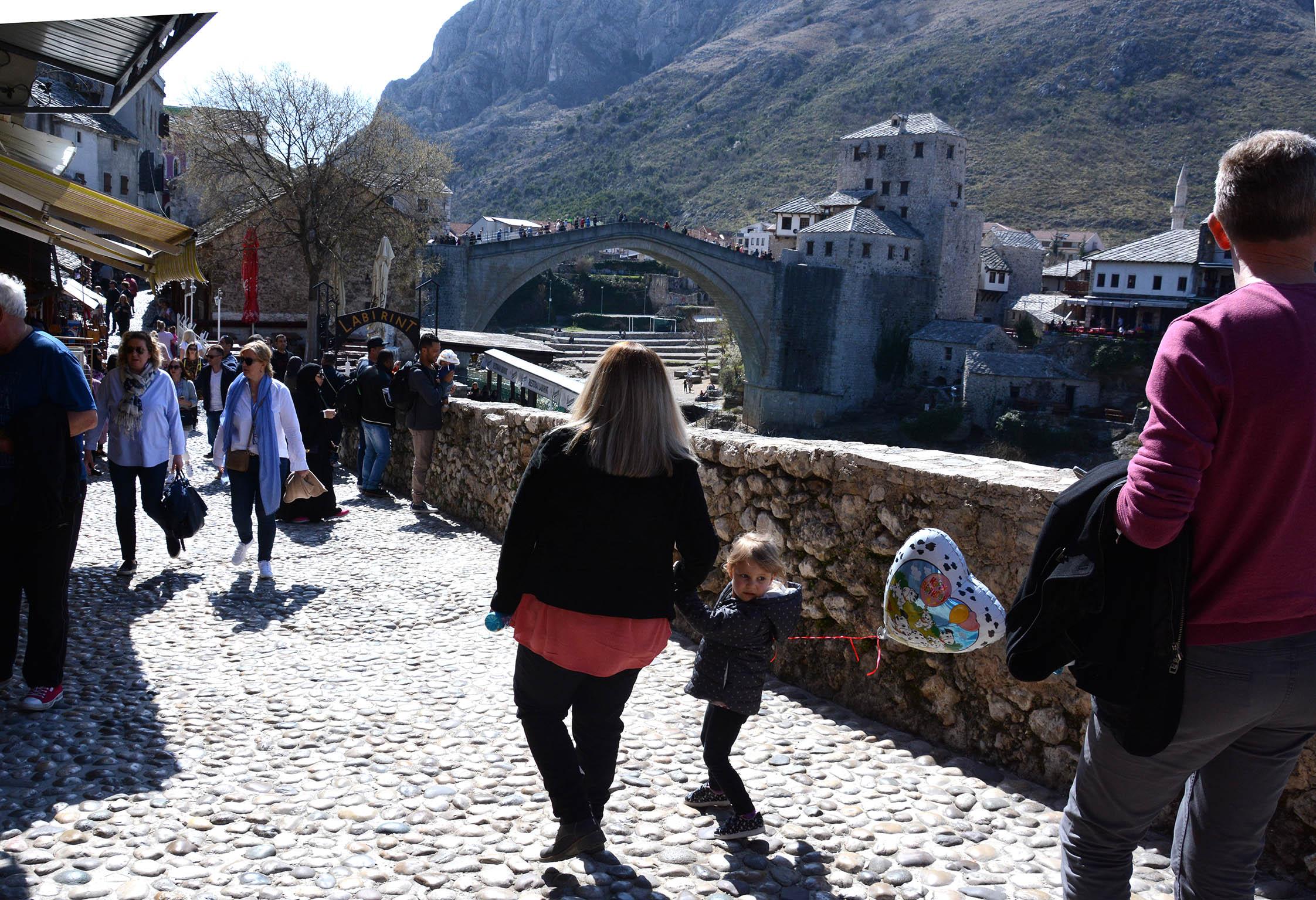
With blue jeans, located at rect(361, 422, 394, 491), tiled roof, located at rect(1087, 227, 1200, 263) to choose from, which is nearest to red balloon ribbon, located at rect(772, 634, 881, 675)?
blue jeans, located at rect(361, 422, 394, 491)

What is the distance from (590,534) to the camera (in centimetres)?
258

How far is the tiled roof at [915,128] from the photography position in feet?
165

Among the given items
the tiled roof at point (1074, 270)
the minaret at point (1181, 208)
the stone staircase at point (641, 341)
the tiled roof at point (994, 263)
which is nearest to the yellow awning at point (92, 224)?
the stone staircase at point (641, 341)

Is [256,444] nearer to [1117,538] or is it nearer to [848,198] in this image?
[1117,538]

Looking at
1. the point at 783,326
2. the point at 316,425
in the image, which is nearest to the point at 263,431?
the point at 316,425

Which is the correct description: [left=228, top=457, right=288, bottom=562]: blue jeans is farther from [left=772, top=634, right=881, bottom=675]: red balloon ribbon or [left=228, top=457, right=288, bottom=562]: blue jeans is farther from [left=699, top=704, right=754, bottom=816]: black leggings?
[left=699, top=704, right=754, bottom=816]: black leggings

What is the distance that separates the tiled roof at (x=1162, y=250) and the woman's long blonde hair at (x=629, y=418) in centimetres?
5092

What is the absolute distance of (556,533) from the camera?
8.57 feet

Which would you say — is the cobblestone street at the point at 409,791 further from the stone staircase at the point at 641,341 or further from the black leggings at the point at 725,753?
the stone staircase at the point at 641,341

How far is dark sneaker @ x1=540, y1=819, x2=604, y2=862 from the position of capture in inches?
105

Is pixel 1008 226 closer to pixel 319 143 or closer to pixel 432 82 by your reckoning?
pixel 319 143

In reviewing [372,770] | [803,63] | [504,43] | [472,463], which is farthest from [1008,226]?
[504,43]

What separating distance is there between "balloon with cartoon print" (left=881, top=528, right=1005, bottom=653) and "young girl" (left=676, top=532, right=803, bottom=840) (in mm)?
329

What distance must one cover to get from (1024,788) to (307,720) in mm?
2468
